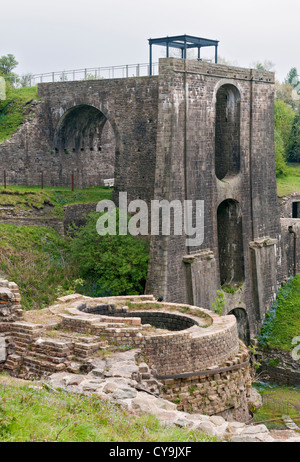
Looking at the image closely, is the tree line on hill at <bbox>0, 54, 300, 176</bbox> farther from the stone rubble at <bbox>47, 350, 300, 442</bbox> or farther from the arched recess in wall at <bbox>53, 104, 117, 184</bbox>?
the stone rubble at <bbox>47, 350, 300, 442</bbox>

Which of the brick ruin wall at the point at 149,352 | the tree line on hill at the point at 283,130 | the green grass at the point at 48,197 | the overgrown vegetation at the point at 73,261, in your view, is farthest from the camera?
the tree line on hill at the point at 283,130

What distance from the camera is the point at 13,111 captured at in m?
30.8

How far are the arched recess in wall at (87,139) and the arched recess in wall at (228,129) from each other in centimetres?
438

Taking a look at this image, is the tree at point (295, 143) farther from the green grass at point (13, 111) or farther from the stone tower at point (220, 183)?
the green grass at point (13, 111)

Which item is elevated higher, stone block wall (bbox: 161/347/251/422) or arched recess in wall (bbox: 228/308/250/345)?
stone block wall (bbox: 161/347/251/422)

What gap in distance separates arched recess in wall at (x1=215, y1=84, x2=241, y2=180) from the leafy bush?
6.21 metres

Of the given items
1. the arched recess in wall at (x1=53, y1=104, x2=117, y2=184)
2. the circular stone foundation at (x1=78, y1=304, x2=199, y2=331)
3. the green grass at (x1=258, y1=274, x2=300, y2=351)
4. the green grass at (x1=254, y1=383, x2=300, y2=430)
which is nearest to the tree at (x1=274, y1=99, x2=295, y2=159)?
the green grass at (x1=258, y1=274, x2=300, y2=351)

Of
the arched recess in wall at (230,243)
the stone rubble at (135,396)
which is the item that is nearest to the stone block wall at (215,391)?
the stone rubble at (135,396)

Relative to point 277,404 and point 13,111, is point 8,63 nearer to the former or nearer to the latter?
point 13,111

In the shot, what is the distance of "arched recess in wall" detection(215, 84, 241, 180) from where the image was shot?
95.8ft

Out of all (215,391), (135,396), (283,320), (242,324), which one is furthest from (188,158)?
(135,396)

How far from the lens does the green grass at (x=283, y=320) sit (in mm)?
28422
